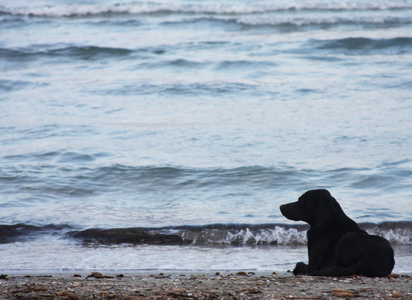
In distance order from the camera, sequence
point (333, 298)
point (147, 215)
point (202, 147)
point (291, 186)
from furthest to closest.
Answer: point (202, 147) < point (291, 186) < point (147, 215) < point (333, 298)

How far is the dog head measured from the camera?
16.6 ft

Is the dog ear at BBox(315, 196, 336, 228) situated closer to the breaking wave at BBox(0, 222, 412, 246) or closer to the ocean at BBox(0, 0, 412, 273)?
the ocean at BBox(0, 0, 412, 273)

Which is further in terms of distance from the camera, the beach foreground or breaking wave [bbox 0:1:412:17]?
breaking wave [bbox 0:1:412:17]

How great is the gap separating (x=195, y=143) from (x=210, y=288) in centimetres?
631

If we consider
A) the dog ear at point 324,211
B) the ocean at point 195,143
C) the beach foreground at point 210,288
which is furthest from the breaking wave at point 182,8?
the beach foreground at point 210,288

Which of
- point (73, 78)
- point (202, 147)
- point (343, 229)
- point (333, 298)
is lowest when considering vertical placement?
point (333, 298)

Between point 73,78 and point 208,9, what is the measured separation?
1068cm

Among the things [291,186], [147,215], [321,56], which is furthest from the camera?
[321,56]

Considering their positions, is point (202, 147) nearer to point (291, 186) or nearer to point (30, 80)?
point (291, 186)

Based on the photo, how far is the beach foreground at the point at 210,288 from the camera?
12.9 feet

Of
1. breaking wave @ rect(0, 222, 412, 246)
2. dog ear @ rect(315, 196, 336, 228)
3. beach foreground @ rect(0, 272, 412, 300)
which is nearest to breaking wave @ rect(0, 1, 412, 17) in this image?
breaking wave @ rect(0, 222, 412, 246)

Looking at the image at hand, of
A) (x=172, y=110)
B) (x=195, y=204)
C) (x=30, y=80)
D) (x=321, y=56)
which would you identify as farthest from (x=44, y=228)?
(x=321, y=56)

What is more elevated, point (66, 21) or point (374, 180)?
point (66, 21)

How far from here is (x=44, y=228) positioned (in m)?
7.08
